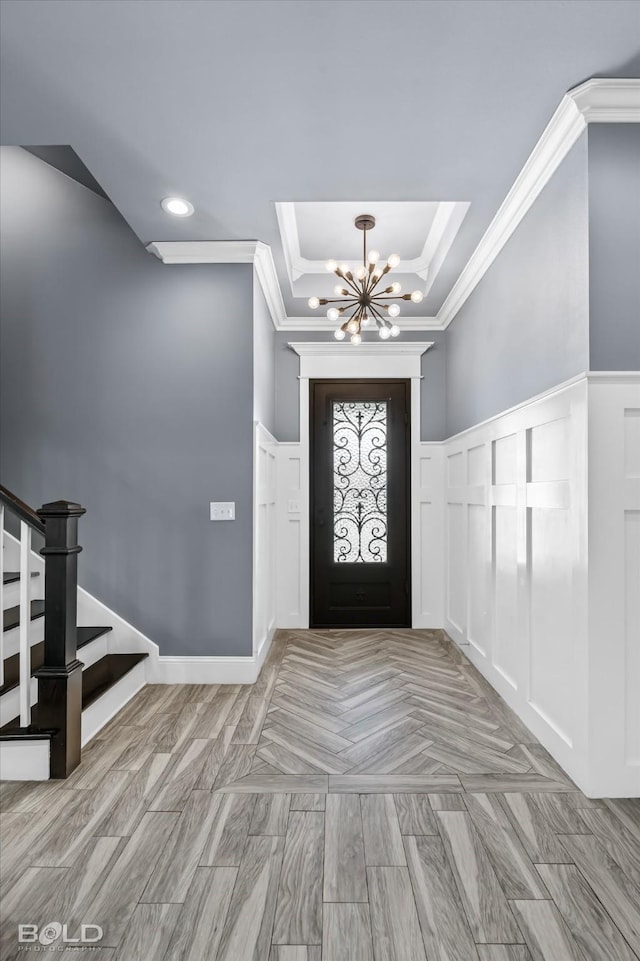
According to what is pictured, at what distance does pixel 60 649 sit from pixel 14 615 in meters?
0.80

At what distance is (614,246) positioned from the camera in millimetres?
2150

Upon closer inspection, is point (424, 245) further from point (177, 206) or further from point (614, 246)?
point (614, 246)

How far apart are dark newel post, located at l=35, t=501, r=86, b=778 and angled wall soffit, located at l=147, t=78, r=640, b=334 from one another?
190cm

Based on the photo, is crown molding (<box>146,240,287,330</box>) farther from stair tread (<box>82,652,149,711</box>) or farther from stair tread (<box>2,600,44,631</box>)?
stair tread (<box>82,652,149,711</box>)

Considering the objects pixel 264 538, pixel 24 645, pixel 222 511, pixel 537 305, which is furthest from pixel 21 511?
pixel 537 305

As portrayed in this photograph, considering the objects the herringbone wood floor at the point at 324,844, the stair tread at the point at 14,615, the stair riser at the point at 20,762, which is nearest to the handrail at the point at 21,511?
the stair tread at the point at 14,615

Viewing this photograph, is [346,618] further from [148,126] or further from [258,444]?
[148,126]

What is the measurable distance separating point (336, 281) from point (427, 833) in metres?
3.81

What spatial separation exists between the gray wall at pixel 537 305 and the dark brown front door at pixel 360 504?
1137 millimetres

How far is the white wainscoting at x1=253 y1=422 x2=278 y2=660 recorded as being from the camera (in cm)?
364

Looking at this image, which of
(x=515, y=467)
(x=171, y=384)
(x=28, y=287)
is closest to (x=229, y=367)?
(x=171, y=384)

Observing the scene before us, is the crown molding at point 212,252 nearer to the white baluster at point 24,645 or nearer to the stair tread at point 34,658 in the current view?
the white baluster at point 24,645

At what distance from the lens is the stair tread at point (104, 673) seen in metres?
2.81

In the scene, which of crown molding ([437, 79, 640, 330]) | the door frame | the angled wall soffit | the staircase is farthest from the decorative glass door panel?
the staircase
